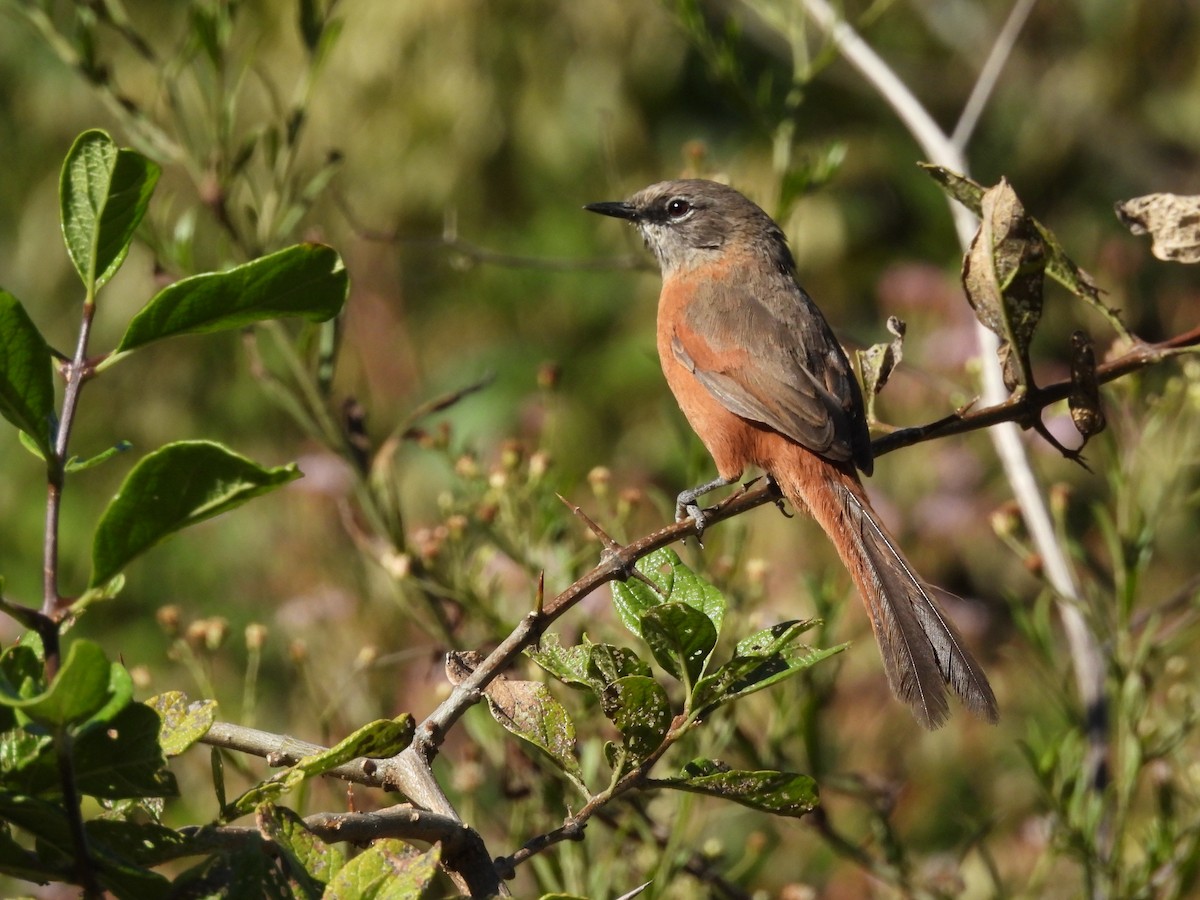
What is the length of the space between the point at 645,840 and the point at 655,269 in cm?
141

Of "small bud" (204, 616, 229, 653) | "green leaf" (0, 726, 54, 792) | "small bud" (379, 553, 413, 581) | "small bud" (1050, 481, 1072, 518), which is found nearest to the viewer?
"green leaf" (0, 726, 54, 792)

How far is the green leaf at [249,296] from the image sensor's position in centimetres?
112

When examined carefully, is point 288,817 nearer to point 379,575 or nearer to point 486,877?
point 486,877

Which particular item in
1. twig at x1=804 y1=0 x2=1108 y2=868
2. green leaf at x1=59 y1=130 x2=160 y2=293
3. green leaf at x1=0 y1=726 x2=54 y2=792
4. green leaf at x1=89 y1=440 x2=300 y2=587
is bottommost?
twig at x1=804 y1=0 x2=1108 y2=868

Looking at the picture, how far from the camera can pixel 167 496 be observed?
3.40ft

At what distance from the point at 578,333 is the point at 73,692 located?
610cm

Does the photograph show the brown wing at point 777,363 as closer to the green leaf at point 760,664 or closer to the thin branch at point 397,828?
the green leaf at point 760,664

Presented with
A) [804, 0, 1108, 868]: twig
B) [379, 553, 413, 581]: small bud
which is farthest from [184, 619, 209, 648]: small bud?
[804, 0, 1108, 868]: twig

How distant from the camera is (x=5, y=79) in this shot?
7262mm

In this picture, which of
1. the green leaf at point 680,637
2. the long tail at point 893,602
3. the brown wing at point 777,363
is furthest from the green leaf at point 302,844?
the brown wing at point 777,363

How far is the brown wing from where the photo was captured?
319cm

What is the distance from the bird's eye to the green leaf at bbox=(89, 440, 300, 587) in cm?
346

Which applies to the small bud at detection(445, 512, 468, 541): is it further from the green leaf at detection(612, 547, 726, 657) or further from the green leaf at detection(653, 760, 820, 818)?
the green leaf at detection(653, 760, 820, 818)

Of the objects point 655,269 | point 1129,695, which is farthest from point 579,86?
point 1129,695
